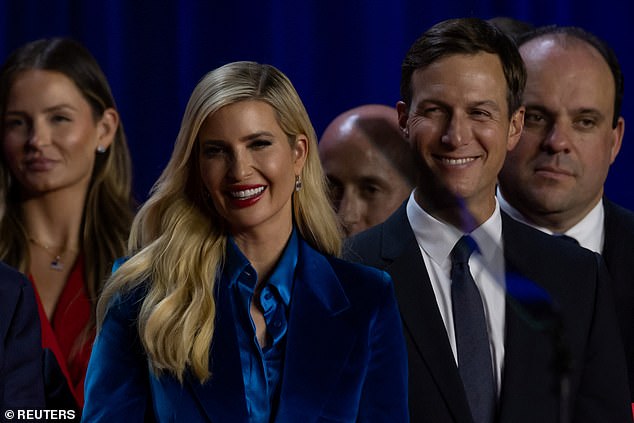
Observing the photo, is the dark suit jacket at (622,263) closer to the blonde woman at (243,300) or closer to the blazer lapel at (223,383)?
the blonde woman at (243,300)

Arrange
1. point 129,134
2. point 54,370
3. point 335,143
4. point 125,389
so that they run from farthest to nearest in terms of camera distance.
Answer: point 129,134
point 335,143
point 54,370
point 125,389

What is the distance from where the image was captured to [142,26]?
9.71 ft

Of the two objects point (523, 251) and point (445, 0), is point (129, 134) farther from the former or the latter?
point (523, 251)

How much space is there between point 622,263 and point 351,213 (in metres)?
0.51

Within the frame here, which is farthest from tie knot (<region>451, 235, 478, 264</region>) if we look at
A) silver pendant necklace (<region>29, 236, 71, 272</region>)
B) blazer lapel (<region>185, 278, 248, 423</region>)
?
silver pendant necklace (<region>29, 236, 71, 272</region>)

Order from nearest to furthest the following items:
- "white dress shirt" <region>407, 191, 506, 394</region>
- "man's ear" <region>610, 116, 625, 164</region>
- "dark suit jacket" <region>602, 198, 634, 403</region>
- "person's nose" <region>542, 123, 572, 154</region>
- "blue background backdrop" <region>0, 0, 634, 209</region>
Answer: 1. "white dress shirt" <region>407, 191, 506, 394</region>
2. "dark suit jacket" <region>602, 198, 634, 403</region>
3. "person's nose" <region>542, 123, 572, 154</region>
4. "man's ear" <region>610, 116, 625, 164</region>
5. "blue background backdrop" <region>0, 0, 634, 209</region>

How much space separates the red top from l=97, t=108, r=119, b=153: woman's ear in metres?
0.26

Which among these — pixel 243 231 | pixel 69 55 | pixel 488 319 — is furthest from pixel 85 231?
pixel 488 319

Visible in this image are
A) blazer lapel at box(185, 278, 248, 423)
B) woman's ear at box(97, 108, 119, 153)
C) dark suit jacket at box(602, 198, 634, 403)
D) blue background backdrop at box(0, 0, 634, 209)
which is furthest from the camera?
blue background backdrop at box(0, 0, 634, 209)

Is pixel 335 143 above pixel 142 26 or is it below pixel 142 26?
below

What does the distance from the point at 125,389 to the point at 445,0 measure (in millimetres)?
1620

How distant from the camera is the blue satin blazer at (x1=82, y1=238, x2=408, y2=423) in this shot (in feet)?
5.31

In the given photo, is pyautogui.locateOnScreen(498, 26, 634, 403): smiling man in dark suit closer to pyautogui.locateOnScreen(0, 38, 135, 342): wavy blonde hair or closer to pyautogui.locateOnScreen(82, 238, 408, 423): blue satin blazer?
pyautogui.locateOnScreen(82, 238, 408, 423): blue satin blazer

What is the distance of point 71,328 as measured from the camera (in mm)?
2221
